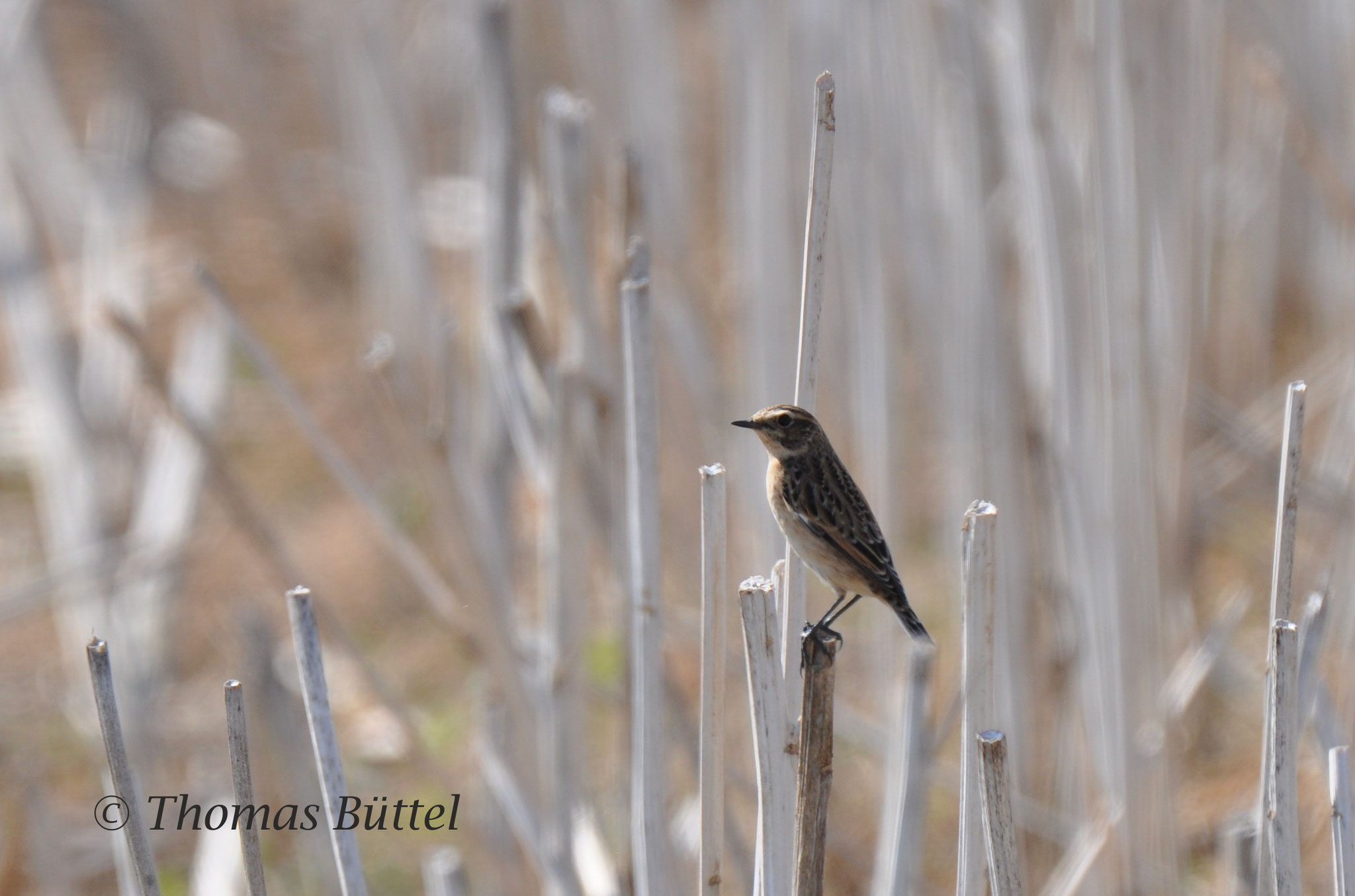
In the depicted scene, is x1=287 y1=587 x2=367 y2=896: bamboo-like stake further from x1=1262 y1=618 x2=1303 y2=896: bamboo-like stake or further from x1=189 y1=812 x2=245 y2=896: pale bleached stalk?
x1=189 y1=812 x2=245 y2=896: pale bleached stalk

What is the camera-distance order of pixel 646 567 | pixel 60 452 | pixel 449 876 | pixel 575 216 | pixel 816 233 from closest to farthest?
pixel 816 233
pixel 449 876
pixel 646 567
pixel 575 216
pixel 60 452

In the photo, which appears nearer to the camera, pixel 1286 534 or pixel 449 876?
pixel 1286 534

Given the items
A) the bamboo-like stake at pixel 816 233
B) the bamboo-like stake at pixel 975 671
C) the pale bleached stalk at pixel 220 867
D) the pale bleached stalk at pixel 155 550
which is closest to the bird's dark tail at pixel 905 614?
the bamboo-like stake at pixel 975 671

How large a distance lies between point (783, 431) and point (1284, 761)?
1.09 m

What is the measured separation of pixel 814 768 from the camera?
208 cm

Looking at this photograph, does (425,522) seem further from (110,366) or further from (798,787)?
(798,787)

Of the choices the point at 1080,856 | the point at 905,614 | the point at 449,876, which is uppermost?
the point at 905,614

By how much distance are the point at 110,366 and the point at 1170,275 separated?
4469 mm

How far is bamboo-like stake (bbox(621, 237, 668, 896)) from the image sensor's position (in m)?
2.33

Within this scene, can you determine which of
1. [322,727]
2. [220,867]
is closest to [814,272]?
[322,727]

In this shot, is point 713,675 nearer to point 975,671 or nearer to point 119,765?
point 975,671

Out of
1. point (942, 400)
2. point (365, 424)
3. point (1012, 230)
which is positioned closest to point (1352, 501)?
point (942, 400)

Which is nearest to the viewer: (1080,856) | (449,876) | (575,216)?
(449,876)

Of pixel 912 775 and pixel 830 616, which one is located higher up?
pixel 830 616
